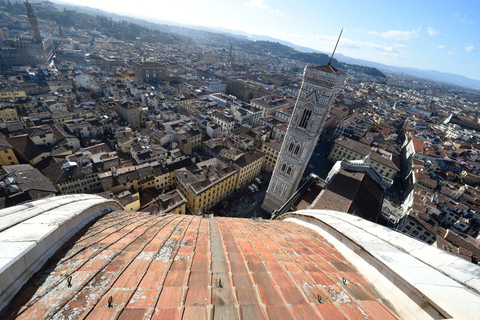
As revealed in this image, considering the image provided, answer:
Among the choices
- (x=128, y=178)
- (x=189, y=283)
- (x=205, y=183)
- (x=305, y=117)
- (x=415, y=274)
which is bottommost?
(x=128, y=178)

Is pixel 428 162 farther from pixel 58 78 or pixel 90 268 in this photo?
pixel 58 78

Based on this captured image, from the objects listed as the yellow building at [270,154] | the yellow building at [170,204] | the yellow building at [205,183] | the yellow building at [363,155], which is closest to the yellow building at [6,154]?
the yellow building at [170,204]

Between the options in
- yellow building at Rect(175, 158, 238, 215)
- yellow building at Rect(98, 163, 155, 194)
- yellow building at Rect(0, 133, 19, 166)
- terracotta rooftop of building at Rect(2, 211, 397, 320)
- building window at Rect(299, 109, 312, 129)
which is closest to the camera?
terracotta rooftop of building at Rect(2, 211, 397, 320)

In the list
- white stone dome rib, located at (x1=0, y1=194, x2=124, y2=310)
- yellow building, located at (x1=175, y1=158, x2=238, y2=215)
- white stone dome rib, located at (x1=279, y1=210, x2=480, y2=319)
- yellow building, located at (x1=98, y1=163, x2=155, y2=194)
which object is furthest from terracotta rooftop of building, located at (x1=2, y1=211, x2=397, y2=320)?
yellow building, located at (x1=98, y1=163, x2=155, y2=194)

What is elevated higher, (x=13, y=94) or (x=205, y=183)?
(x=205, y=183)

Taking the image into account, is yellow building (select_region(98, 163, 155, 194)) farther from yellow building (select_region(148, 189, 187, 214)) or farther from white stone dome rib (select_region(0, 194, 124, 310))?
white stone dome rib (select_region(0, 194, 124, 310))

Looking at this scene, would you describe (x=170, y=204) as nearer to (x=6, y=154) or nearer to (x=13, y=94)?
(x=6, y=154)

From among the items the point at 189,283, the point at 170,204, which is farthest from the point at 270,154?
the point at 189,283
